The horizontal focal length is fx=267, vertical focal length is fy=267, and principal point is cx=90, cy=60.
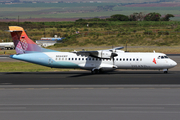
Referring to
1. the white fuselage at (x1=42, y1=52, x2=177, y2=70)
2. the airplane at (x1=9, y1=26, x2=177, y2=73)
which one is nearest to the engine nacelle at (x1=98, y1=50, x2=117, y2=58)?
the airplane at (x1=9, y1=26, x2=177, y2=73)

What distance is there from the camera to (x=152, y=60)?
113ft
